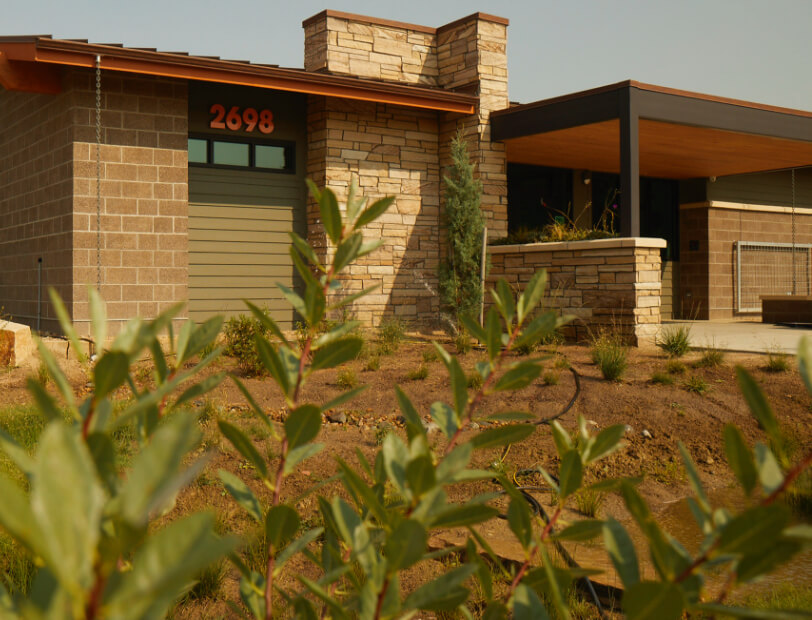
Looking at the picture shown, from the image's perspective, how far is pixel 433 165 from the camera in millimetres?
12703

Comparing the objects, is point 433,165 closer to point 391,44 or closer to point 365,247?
point 391,44

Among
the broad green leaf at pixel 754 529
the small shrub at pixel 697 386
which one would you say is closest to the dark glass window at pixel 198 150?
the small shrub at pixel 697 386

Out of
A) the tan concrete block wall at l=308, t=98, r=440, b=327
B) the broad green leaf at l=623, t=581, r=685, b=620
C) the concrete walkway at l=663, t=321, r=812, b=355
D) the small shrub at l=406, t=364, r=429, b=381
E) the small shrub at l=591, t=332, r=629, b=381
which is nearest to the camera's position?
the broad green leaf at l=623, t=581, r=685, b=620

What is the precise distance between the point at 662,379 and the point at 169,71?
6.88 m

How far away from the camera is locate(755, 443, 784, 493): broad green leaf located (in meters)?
0.66

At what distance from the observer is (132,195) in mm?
10281

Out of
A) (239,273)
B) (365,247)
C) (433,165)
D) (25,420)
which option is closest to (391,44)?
(433,165)

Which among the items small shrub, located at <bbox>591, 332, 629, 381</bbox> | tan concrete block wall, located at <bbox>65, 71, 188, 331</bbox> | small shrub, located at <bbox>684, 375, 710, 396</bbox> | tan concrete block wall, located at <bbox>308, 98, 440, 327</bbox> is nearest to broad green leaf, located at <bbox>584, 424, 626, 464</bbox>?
small shrub, located at <bbox>684, 375, 710, 396</bbox>

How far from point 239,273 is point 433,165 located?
3614 mm

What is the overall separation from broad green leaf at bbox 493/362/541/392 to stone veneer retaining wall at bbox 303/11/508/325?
417 inches

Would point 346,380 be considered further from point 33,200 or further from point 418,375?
point 33,200

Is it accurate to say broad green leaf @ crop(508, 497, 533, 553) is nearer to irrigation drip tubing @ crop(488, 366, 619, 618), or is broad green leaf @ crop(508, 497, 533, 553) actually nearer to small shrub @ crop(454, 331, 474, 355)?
irrigation drip tubing @ crop(488, 366, 619, 618)

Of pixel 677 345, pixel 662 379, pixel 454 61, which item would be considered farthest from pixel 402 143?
pixel 662 379

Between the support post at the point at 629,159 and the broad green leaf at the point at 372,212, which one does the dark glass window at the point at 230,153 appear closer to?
the support post at the point at 629,159
